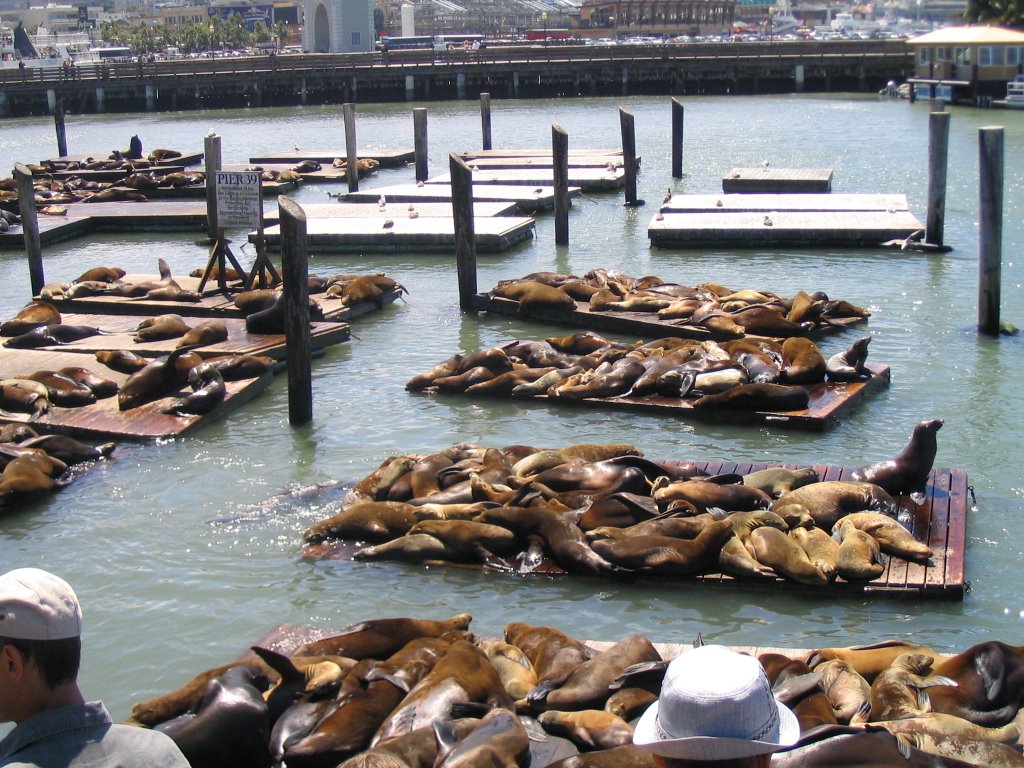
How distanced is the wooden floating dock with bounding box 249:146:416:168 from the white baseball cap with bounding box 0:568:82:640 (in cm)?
2912

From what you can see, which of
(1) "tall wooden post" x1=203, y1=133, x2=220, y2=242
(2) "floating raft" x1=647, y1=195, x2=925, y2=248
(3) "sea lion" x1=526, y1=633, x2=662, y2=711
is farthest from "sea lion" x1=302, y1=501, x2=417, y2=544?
(2) "floating raft" x1=647, y1=195, x2=925, y2=248

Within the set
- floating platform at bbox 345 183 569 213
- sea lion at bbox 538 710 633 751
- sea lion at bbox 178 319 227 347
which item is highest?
floating platform at bbox 345 183 569 213

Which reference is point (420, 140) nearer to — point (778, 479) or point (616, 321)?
point (616, 321)

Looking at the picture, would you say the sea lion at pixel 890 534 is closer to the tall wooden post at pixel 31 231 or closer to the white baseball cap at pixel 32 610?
the white baseball cap at pixel 32 610

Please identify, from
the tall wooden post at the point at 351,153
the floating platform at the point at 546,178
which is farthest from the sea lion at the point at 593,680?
the tall wooden post at the point at 351,153

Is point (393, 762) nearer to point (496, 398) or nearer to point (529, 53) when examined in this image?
point (496, 398)

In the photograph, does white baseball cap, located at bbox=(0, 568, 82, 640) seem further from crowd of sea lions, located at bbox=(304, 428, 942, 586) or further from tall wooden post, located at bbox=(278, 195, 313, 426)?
tall wooden post, located at bbox=(278, 195, 313, 426)

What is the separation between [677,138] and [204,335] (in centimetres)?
1609

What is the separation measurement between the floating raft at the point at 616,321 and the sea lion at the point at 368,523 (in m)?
5.13

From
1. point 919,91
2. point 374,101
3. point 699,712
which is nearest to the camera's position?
point 699,712

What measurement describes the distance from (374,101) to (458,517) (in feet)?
159

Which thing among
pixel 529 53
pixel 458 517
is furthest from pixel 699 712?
pixel 529 53

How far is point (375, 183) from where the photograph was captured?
29.2m

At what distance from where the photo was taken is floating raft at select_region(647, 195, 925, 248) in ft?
58.7
